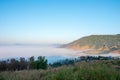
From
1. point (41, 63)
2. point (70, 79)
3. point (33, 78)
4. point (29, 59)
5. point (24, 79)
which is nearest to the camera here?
point (70, 79)

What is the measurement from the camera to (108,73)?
11.0 m

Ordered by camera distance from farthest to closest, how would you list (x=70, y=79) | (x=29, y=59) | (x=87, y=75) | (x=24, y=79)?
(x=29, y=59)
(x=24, y=79)
(x=87, y=75)
(x=70, y=79)

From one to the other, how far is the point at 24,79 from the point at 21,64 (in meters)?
34.9

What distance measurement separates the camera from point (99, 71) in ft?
36.3

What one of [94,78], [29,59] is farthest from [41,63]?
[94,78]

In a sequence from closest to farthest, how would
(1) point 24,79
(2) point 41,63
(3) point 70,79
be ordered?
(3) point 70,79 < (1) point 24,79 < (2) point 41,63

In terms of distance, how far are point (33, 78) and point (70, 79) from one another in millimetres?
3469

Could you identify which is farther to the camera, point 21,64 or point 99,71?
point 21,64

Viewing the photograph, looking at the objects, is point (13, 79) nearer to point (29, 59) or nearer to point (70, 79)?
point (70, 79)

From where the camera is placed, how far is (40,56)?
48.4 metres

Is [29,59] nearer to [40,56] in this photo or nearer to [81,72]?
[40,56]

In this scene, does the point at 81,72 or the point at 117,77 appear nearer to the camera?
the point at 117,77

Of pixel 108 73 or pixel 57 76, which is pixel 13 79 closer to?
pixel 57 76

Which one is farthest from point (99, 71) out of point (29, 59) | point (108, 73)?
point (29, 59)
